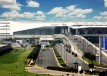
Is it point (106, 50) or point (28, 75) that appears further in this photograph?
point (106, 50)

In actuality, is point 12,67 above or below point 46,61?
above

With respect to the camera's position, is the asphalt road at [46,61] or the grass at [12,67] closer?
the grass at [12,67]

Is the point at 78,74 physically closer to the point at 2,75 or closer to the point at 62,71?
the point at 62,71

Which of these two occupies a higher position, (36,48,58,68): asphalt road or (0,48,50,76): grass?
(0,48,50,76): grass

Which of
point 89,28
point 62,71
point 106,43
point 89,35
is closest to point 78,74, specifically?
point 62,71

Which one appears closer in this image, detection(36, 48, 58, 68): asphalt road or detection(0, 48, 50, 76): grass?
detection(0, 48, 50, 76): grass

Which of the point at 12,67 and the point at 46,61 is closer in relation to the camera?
the point at 12,67

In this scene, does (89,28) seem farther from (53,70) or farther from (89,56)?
(53,70)

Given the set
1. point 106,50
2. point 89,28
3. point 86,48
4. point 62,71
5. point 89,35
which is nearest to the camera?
point 62,71

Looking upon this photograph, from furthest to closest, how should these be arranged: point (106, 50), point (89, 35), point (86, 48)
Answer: point (89, 35) < point (86, 48) < point (106, 50)

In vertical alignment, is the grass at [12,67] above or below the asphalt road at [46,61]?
above
